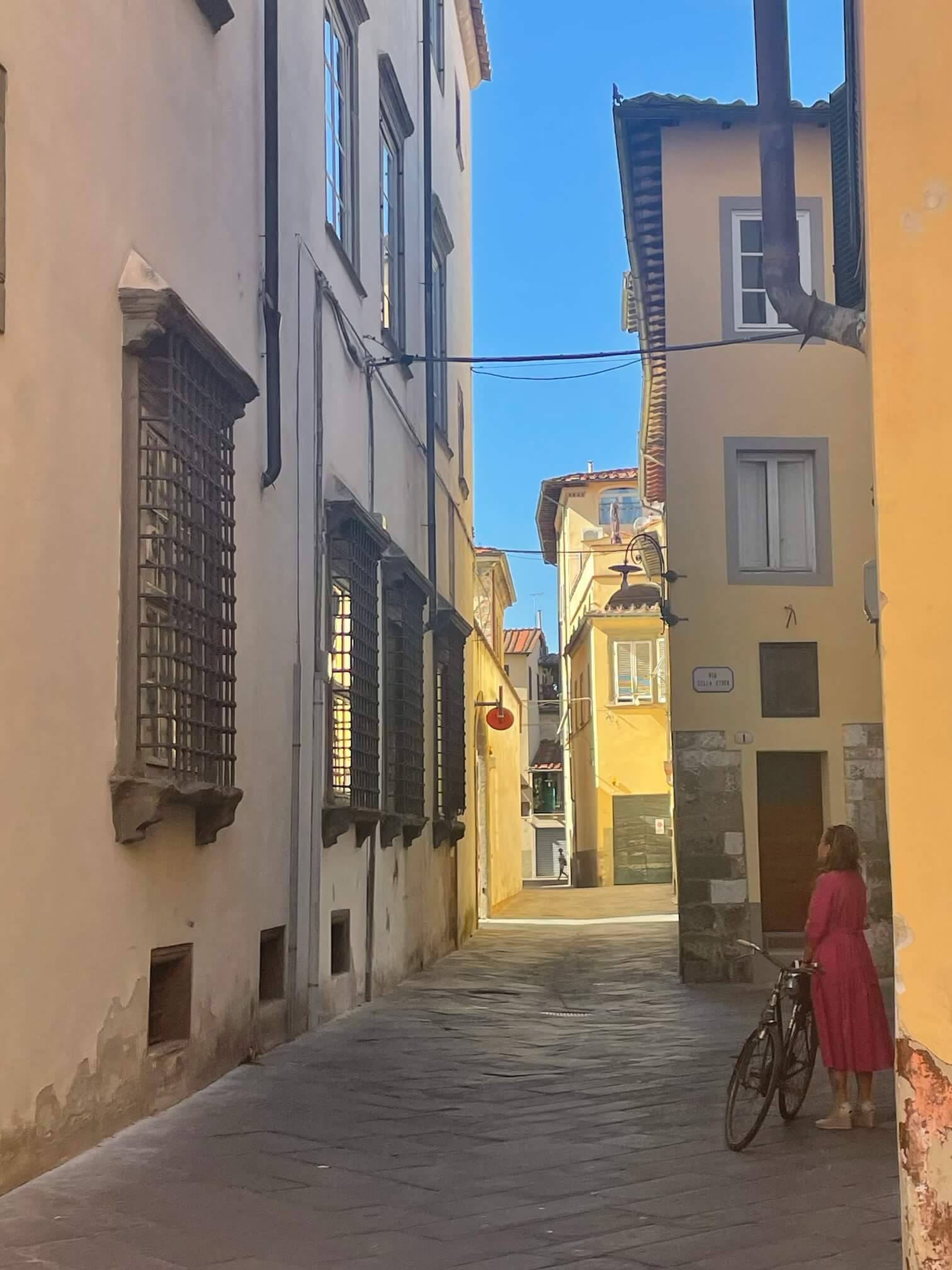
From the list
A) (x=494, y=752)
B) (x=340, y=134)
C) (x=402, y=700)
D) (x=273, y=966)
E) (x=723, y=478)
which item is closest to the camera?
(x=273, y=966)

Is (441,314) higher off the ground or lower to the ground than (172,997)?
higher

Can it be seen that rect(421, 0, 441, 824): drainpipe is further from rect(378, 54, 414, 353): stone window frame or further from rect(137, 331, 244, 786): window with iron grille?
rect(137, 331, 244, 786): window with iron grille

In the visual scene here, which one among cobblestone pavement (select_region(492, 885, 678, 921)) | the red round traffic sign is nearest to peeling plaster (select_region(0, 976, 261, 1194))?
cobblestone pavement (select_region(492, 885, 678, 921))

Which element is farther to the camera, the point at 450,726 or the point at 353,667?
the point at 450,726

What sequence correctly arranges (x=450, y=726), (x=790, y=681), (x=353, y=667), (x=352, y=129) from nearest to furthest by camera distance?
(x=353, y=667), (x=352, y=129), (x=790, y=681), (x=450, y=726)

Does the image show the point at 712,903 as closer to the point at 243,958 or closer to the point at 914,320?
the point at 243,958

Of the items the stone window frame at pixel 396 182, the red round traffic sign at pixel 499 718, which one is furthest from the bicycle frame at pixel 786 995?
the red round traffic sign at pixel 499 718

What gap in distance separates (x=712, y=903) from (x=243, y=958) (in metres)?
6.96

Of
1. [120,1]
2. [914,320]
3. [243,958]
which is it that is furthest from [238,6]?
[914,320]

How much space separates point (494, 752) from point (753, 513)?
14349mm

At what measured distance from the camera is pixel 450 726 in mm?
18188

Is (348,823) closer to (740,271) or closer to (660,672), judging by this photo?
(740,271)

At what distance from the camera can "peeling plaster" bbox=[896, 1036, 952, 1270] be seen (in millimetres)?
4168

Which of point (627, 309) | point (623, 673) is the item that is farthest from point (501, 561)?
point (627, 309)
